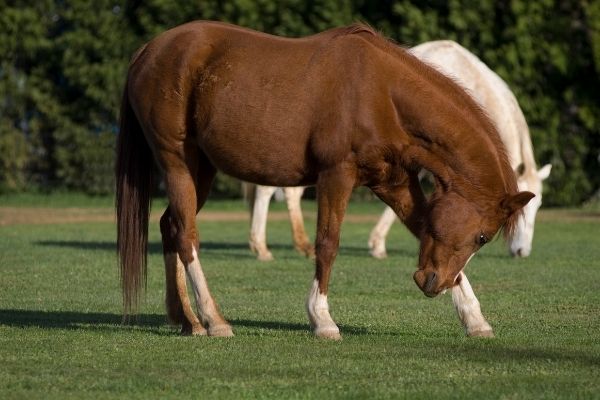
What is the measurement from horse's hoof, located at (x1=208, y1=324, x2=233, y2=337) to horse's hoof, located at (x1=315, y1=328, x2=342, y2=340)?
57cm

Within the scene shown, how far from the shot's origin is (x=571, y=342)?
8.41m

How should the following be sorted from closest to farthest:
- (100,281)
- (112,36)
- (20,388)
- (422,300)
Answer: (20,388) < (422,300) < (100,281) < (112,36)

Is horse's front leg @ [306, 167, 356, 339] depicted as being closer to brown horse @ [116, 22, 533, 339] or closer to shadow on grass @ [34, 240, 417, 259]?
brown horse @ [116, 22, 533, 339]

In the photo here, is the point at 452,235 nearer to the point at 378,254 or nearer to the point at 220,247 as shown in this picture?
the point at 378,254

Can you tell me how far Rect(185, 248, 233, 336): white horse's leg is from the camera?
8656 millimetres

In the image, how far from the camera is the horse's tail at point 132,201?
8.95 m

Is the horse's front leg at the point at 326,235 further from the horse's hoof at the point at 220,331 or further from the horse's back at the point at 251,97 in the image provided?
the horse's hoof at the point at 220,331

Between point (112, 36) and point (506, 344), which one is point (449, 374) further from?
point (112, 36)

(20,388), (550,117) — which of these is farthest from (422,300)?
(550,117)

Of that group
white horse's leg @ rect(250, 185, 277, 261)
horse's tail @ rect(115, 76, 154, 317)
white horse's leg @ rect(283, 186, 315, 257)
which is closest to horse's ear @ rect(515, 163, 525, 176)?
white horse's leg @ rect(283, 186, 315, 257)

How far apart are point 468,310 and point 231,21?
1594 cm

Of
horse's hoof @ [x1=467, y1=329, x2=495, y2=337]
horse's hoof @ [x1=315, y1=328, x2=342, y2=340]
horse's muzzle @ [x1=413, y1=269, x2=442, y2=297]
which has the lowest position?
horse's hoof @ [x1=467, y1=329, x2=495, y2=337]

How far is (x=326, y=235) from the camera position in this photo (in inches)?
340

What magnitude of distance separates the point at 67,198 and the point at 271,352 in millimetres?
17947
